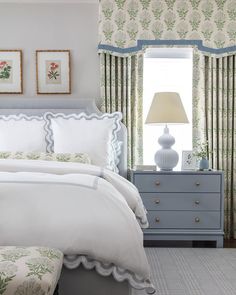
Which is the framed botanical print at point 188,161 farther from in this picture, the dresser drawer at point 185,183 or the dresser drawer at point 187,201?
the dresser drawer at point 187,201

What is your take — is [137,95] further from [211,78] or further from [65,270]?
[65,270]

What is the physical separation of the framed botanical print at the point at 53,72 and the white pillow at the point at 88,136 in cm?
39

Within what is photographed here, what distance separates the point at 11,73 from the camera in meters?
4.70

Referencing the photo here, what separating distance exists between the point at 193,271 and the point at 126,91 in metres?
2.01

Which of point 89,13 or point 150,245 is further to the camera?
point 89,13

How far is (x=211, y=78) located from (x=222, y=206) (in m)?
1.31

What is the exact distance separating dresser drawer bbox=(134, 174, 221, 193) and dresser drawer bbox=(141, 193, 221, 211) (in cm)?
5

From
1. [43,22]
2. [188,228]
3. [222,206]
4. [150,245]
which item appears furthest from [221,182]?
[43,22]

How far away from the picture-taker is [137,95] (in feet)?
15.5

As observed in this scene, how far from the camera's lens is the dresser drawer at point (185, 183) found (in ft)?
14.0

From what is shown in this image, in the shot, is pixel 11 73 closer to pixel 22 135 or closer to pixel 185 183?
pixel 22 135

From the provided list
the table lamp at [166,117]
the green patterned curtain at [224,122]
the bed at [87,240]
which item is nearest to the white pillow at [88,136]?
the table lamp at [166,117]

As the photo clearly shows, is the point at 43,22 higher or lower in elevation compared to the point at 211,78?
higher

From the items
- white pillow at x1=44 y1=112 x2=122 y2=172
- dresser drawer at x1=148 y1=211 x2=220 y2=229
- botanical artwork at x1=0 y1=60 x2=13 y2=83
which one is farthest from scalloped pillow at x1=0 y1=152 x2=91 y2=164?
botanical artwork at x1=0 y1=60 x2=13 y2=83
